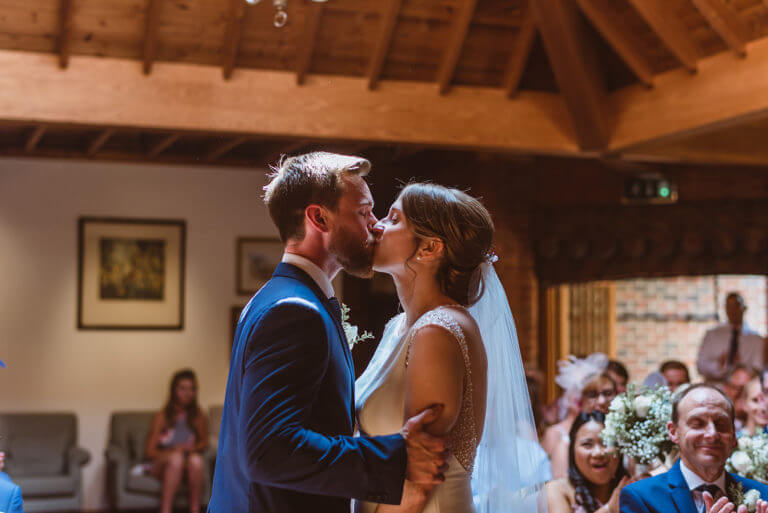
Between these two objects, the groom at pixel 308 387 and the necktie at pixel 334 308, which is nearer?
the groom at pixel 308 387

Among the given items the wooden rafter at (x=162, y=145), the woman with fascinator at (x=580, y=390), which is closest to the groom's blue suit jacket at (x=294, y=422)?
the woman with fascinator at (x=580, y=390)

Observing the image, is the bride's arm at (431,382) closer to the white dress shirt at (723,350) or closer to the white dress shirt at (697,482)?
the white dress shirt at (697,482)

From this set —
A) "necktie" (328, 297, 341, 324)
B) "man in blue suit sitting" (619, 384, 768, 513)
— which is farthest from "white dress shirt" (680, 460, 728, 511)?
"necktie" (328, 297, 341, 324)

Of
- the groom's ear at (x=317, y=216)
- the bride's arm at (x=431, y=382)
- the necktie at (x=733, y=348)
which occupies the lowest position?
the bride's arm at (x=431, y=382)

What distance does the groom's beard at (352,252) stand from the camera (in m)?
2.04

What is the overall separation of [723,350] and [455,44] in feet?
10.7

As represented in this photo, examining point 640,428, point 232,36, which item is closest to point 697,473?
point 640,428

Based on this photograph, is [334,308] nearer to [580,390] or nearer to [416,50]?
[580,390]

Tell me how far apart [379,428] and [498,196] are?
634 cm

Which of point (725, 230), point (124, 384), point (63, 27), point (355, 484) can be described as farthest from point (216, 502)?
point (124, 384)

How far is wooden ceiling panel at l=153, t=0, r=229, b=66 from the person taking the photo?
5.77m

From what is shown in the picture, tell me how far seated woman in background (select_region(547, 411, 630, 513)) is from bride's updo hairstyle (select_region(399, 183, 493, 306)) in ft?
5.08

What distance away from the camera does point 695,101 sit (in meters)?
5.89

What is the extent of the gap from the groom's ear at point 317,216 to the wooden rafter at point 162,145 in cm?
652
